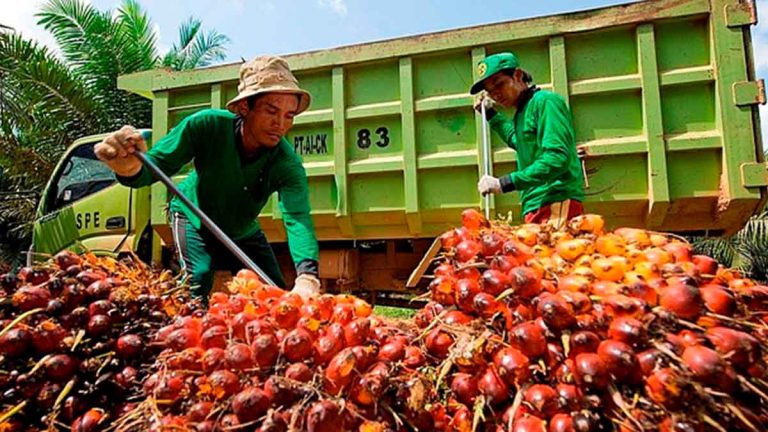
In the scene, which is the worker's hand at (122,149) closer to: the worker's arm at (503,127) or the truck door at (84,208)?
the worker's arm at (503,127)

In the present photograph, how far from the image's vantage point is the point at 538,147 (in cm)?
309

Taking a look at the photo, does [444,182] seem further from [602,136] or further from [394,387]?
[394,387]

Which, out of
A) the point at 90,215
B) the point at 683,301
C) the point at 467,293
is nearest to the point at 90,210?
the point at 90,215

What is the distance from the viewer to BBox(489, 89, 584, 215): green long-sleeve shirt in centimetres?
289

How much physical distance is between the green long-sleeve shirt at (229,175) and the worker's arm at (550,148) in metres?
1.16

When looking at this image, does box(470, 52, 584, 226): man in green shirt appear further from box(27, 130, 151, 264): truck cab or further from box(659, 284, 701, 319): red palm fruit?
box(27, 130, 151, 264): truck cab

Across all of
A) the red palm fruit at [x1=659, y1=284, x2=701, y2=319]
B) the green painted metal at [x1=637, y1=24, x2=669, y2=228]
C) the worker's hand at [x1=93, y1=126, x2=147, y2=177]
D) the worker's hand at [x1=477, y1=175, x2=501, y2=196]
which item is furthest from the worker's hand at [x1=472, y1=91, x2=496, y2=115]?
the red palm fruit at [x1=659, y1=284, x2=701, y2=319]

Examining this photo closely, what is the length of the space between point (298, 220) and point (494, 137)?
80.8 inches

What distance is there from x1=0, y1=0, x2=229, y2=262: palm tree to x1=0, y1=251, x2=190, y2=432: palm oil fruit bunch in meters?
9.46

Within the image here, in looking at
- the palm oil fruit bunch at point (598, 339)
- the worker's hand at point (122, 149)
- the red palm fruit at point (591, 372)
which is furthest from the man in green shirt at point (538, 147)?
the red palm fruit at point (591, 372)

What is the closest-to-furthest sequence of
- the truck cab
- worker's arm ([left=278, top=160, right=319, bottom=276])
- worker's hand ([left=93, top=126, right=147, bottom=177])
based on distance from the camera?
worker's hand ([left=93, top=126, right=147, bottom=177]) < worker's arm ([left=278, top=160, right=319, bottom=276]) < the truck cab

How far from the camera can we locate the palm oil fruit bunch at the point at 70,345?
113 cm

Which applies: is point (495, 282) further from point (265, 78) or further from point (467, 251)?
point (265, 78)

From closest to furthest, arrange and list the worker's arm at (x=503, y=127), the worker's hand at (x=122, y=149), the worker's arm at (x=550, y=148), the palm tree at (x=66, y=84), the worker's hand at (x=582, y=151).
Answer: the worker's hand at (x=122, y=149), the worker's arm at (x=550, y=148), the worker's arm at (x=503, y=127), the worker's hand at (x=582, y=151), the palm tree at (x=66, y=84)
